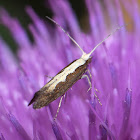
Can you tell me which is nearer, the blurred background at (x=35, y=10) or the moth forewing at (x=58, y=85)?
the moth forewing at (x=58, y=85)

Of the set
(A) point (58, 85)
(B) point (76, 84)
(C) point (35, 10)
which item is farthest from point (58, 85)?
(C) point (35, 10)

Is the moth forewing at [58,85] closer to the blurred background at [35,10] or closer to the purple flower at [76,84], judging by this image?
the purple flower at [76,84]

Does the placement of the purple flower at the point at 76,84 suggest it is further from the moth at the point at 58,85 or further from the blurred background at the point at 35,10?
the blurred background at the point at 35,10

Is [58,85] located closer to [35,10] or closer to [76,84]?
[76,84]

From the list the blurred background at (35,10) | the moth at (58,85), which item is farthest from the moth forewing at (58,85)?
the blurred background at (35,10)

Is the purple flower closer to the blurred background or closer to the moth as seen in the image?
the moth

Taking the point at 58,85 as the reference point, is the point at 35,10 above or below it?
above

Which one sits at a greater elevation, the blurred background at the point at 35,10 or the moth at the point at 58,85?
the blurred background at the point at 35,10

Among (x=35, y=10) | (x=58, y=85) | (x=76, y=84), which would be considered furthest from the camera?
(x=35, y=10)
